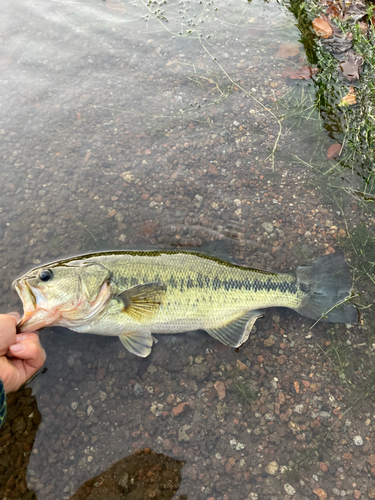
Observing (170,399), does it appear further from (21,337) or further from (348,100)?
(348,100)

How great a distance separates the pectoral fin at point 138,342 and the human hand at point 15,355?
812 millimetres

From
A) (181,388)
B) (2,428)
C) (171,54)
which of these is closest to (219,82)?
(171,54)

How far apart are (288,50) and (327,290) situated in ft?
13.4

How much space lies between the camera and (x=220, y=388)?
10.6 feet

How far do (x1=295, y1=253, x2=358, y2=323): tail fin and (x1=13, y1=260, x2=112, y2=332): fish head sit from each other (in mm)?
2047

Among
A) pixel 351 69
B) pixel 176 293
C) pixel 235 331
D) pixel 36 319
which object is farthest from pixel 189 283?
pixel 351 69

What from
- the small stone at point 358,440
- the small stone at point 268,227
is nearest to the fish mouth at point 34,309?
the small stone at point 268,227

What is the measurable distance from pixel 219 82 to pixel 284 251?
2.86m

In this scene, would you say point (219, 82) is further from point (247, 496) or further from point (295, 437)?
point (247, 496)

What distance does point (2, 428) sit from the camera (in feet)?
9.82

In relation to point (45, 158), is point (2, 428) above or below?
below

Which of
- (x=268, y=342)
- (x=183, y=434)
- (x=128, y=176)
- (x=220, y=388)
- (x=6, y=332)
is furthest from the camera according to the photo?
(x=128, y=176)

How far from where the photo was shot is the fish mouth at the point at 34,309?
2.89m

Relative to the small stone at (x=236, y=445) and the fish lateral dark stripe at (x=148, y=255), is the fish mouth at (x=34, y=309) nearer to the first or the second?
the fish lateral dark stripe at (x=148, y=255)
